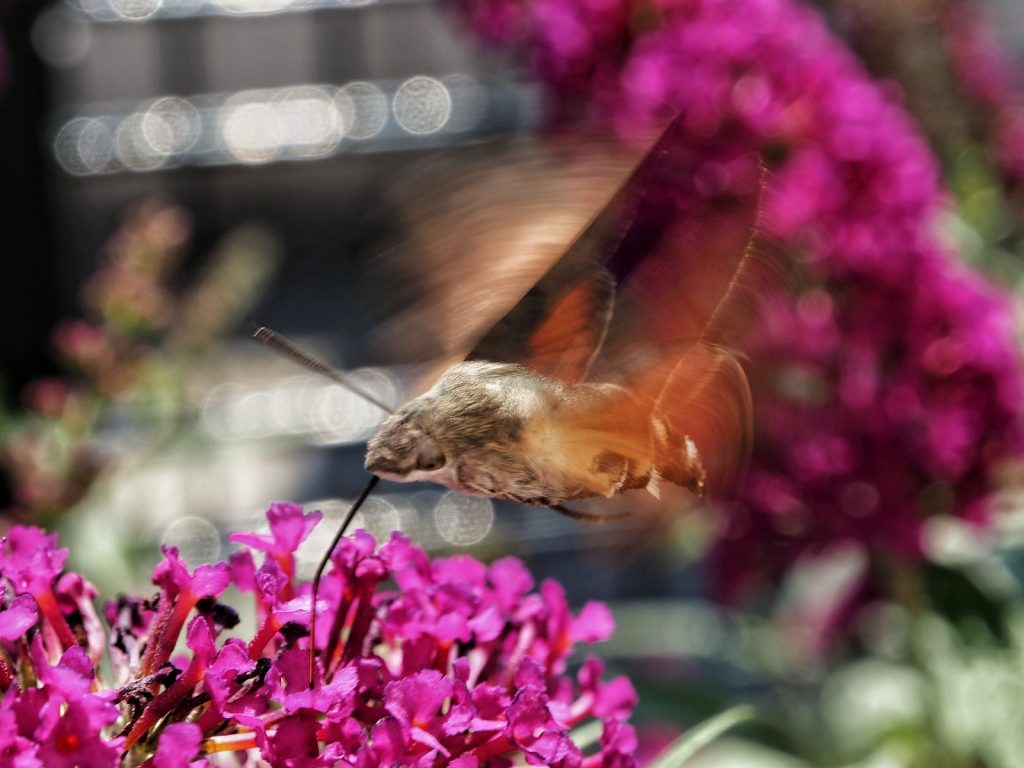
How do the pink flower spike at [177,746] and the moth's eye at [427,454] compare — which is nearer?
the pink flower spike at [177,746]

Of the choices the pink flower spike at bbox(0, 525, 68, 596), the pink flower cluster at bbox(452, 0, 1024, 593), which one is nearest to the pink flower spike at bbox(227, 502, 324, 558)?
the pink flower spike at bbox(0, 525, 68, 596)

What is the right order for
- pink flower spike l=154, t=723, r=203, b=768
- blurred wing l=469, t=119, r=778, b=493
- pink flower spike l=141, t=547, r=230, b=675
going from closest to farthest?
pink flower spike l=154, t=723, r=203, b=768 → pink flower spike l=141, t=547, r=230, b=675 → blurred wing l=469, t=119, r=778, b=493

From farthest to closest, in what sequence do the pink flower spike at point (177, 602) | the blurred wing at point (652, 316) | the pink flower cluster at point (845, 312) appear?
the pink flower cluster at point (845, 312)
the blurred wing at point (652, 316)
the pink flower spike at point (177, 602)

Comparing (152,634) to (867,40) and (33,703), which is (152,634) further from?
(867,40)

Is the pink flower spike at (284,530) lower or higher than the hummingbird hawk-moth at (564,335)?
lower

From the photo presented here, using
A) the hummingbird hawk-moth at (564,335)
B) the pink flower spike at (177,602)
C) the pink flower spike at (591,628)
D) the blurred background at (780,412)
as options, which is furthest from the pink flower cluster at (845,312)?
the pink flower spike at (177,602)

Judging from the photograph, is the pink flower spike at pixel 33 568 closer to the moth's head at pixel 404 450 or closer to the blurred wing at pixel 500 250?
the moth's head at pixel 404 450

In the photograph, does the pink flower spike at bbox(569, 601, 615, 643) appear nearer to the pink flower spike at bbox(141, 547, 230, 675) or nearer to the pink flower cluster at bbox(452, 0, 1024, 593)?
the pink flower spike at bbox(141, 547, 230, 675)

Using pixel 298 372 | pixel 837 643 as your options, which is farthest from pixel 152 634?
pixel 298 372
